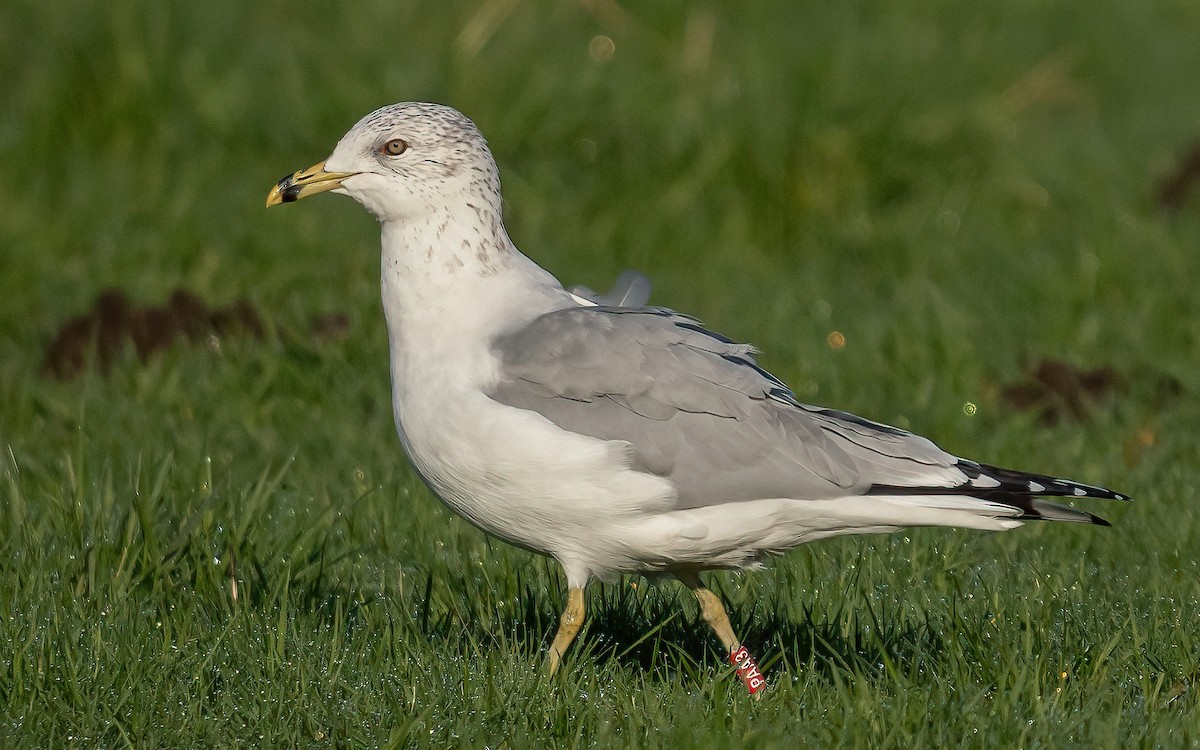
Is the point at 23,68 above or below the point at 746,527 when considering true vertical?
above

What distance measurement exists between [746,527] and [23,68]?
7.09 metres

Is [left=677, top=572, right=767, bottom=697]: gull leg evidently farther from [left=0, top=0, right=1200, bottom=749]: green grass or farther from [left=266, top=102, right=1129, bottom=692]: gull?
[left=0, top=0, right=1200, bottom=749]: green grass

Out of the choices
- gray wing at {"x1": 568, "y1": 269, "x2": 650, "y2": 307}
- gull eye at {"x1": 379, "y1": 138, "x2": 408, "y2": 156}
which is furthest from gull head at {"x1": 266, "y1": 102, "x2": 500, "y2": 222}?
gray wing at {"x1": 568, "y1": 269, "x2": 650, "y2": 307}

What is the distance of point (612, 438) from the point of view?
4.25 m

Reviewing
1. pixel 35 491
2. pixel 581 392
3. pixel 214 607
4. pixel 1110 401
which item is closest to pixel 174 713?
pixel 214 607

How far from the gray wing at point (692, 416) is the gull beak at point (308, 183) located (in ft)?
2.17

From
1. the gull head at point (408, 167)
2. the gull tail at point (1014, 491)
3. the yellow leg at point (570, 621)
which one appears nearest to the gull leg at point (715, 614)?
the yellow leg at point (570, 621)

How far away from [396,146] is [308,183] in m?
0.27

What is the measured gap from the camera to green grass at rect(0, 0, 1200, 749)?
423 centimetres

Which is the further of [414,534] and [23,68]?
[23,68]

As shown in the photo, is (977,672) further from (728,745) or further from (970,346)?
(970,346)

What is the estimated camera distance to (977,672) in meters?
4.42

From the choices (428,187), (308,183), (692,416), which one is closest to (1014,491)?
(692,416)

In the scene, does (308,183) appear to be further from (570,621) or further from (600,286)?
(600,286)
